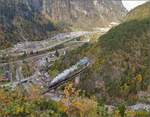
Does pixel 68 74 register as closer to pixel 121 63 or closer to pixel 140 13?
pixel 121 63

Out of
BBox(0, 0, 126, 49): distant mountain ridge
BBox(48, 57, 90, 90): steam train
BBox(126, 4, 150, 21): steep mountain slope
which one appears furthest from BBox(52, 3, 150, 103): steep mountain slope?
BBox(0, 0, 126, 49): distant mountain ridge

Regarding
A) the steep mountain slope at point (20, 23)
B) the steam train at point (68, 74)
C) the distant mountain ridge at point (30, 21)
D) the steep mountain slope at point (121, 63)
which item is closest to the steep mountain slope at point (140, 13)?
the steep mountain slope at point (121, 63)

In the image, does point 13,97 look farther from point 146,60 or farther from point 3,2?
point 3,2

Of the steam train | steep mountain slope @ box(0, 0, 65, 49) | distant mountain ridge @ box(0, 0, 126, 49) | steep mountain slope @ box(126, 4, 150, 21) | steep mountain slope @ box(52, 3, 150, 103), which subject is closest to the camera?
steep mountain slope @ box(52, 3, 150, 103)

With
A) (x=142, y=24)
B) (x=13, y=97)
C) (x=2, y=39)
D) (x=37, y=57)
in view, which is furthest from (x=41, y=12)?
(x=13, y=97)

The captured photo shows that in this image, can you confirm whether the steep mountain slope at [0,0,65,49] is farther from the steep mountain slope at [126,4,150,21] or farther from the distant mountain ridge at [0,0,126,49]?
the steep mountain slope at [126,4,150,21]

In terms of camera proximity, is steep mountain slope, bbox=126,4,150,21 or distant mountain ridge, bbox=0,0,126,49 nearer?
steep mountain slope, bbox=126,4,150,21
